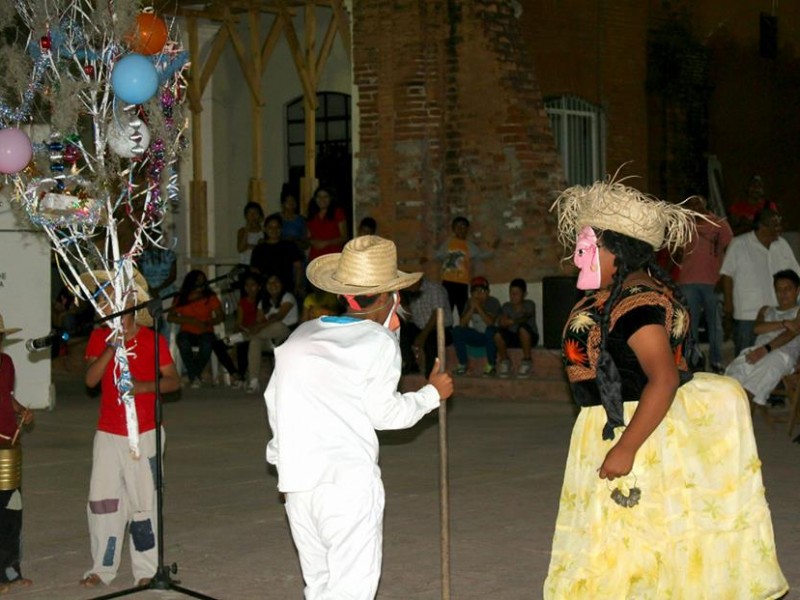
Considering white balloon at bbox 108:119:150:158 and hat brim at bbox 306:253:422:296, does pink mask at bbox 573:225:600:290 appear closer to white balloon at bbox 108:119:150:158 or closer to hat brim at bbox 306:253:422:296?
hat brim at bbox 306:253:422:296

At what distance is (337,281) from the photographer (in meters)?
5.26

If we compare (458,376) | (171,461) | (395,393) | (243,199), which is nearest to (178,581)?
(395,393)

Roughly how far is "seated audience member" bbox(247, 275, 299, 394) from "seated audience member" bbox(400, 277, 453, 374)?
1.24 metres

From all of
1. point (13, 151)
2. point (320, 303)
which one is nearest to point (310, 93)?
point (320, 303)

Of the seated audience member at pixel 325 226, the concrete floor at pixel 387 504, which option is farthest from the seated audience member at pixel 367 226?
the concrete floor at pixel 387 504

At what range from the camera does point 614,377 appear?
5.04m

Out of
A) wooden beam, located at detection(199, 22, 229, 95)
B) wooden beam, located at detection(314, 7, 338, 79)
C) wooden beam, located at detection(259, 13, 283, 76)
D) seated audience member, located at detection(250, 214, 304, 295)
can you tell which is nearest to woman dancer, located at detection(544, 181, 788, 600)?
seated audience member, located at detection(250, 214, 304, 295)

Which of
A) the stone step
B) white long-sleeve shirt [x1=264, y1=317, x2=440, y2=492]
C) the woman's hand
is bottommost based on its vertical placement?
the stone step

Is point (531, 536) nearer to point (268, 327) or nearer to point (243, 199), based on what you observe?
point (268, 327)

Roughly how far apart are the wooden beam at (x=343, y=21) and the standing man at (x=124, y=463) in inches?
431

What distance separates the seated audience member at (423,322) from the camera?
1518 cm

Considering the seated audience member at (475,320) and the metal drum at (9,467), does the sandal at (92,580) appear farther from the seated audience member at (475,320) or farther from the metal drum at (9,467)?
the seated audience member at (475,320)

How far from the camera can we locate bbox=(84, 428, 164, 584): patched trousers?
7008 mm

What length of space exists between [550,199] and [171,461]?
7.51 meters
